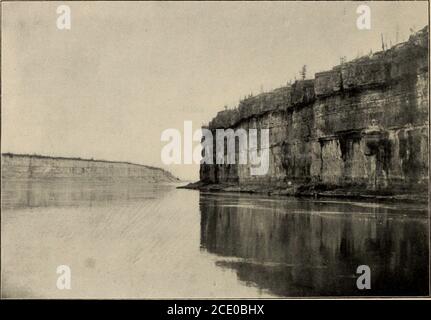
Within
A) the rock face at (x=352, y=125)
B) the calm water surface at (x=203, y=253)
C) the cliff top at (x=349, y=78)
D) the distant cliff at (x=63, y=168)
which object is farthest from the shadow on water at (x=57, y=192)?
the cliff top at (x=349, y=78)

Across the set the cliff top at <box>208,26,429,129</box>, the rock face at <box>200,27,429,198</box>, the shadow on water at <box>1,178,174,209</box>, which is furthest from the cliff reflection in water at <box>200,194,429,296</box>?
the shadow on water at <box>1,178,174,209</box>

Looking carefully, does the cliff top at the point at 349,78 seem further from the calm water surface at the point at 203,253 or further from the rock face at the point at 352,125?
the calm water surface at the point at 203,253

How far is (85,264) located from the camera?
21.4 ft

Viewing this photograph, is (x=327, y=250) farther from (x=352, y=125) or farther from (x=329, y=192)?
(x=352, y=125)

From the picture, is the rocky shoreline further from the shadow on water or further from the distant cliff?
the shadow on water

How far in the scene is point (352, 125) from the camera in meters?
11.7

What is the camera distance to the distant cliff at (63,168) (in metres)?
7.02

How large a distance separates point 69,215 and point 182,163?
2.55 m

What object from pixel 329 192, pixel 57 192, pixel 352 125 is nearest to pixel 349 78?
pixel 352 125

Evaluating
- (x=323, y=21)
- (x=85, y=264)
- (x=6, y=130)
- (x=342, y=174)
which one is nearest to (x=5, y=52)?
(x=6, y=130)

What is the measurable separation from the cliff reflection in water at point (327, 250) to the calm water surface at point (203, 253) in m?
0.02

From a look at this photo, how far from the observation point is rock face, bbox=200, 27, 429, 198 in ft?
25.7
